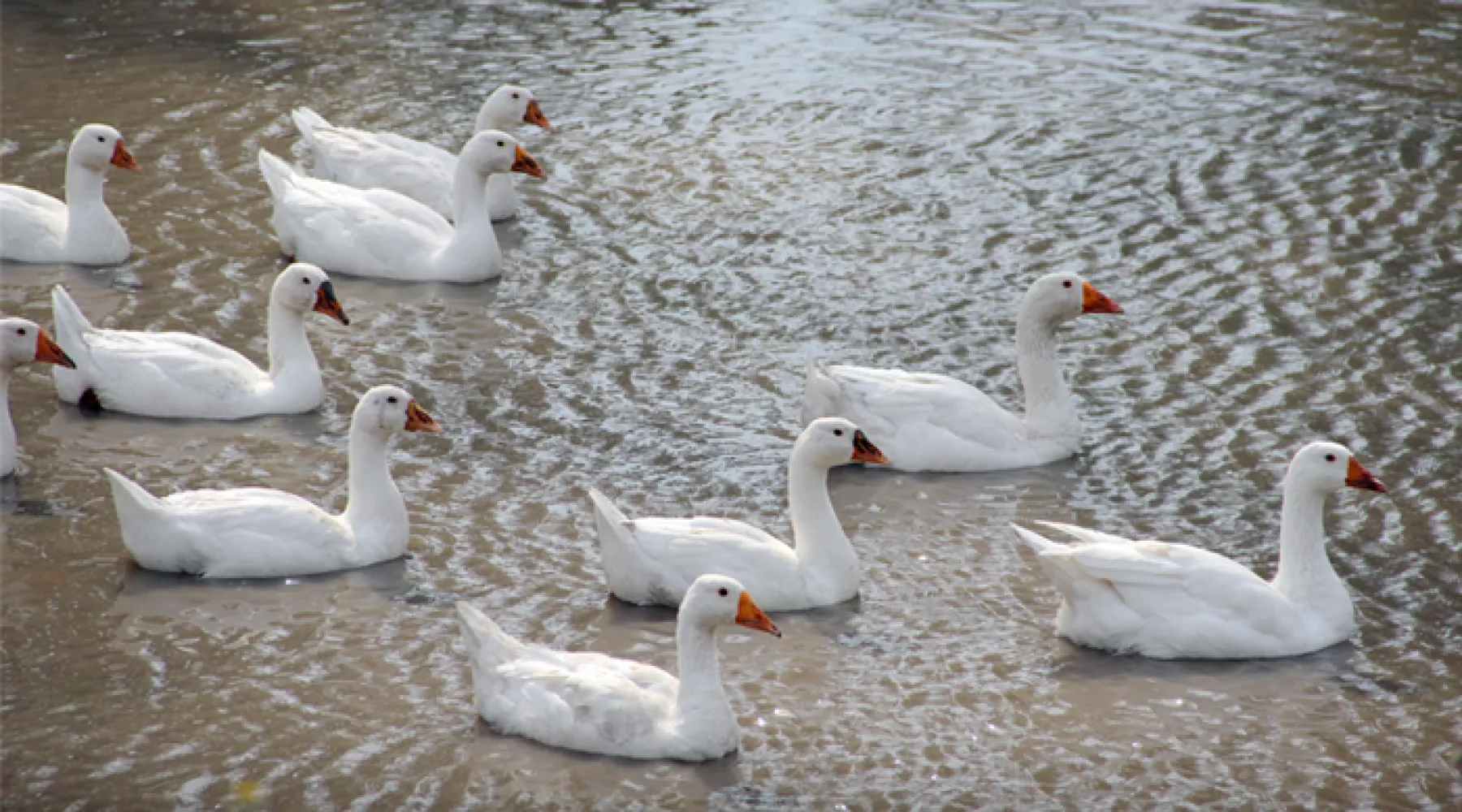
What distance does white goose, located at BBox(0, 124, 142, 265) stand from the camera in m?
12.5

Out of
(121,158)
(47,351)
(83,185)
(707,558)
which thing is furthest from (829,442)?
(121,158)

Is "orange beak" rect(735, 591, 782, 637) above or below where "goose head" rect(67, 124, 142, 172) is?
below

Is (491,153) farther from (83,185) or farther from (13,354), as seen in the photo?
(13,354)

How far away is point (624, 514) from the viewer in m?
9.43

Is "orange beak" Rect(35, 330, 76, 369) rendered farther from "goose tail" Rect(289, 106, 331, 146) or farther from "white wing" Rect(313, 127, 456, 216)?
"goose tail" Rect(289, 106, 331, 146)

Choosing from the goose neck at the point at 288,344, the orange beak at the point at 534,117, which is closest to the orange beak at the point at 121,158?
the goose neck at the point at 288,344

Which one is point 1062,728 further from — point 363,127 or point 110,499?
point 363,127

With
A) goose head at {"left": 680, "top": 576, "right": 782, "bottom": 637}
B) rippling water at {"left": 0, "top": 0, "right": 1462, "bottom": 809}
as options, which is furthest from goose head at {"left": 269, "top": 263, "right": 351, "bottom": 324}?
goose head at {"left": 680, "top": 576, "right": 782, "bottom": 637}

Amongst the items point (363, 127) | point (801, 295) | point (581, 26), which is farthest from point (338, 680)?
point (581, 26)

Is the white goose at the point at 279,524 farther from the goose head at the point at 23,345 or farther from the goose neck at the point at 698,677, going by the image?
the goose neck at the point at 698,677

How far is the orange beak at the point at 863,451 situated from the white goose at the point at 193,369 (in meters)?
3.50

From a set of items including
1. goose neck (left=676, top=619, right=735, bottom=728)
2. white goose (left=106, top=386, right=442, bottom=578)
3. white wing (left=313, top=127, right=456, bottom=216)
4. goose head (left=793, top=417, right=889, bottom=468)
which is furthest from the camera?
white wing (left=313, top=127, right=456, bottom=216)

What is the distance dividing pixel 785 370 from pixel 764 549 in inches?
121

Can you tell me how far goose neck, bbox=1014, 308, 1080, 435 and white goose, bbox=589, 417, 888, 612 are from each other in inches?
75.6
